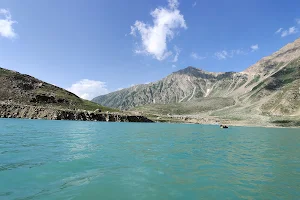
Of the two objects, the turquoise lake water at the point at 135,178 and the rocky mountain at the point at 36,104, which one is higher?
the rocky mountain at the point at 36,104

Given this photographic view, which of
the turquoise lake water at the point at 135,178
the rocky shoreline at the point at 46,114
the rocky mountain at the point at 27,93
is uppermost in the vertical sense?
the rocky mountain at the point at 27,93

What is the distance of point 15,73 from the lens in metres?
193

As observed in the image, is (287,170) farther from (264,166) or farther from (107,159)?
(107,159)

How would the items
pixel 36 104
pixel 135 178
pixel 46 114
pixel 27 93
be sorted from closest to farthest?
pixel 135 178 → pixel 46 114 → pixel 36 104 → pixel 27 93

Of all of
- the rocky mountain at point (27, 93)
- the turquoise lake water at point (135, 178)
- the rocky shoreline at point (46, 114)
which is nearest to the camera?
the turquoise lake water at point (135, 178)

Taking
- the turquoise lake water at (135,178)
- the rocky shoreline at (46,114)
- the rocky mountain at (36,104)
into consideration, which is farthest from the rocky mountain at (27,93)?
the turquoise lake water at (135,178)

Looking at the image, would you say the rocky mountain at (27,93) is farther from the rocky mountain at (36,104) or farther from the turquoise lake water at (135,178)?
the turquoise lake water at (135,178)

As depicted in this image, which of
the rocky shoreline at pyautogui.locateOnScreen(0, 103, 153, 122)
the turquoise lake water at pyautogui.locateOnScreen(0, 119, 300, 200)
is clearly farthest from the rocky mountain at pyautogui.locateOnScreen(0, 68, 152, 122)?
the turquoise lake water at pyautogui.locateOnScreen(0, 119, 300, 200)

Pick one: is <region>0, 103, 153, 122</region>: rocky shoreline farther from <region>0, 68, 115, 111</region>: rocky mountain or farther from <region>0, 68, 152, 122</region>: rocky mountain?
<region>0, 68, 115, 111</region>: rocky mountain

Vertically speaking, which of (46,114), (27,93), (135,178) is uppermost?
(27,93)

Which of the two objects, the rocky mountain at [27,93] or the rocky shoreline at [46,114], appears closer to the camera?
the rocky shoreline at [46,114]

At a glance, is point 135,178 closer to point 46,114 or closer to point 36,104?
point 46,114

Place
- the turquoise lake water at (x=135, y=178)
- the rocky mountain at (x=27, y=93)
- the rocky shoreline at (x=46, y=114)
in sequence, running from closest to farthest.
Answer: the turquoise lake water at (x=135, y=178) < the rocky shoreline at (x=46, y=114) < the rocky mountain at (x=27, y=93)

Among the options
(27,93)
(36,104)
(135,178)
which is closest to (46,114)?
(36,104)
